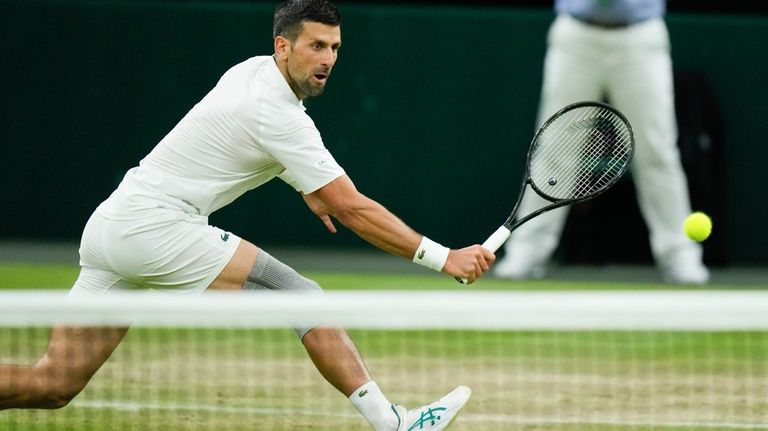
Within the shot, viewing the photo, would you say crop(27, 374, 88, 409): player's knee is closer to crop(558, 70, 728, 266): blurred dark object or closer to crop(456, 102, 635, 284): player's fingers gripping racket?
crop(456, 102, 635, 284): player's fingers gripping racket

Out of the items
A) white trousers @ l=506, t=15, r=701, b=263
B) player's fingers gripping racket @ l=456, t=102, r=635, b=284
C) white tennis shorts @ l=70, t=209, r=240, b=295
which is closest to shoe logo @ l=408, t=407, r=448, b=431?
white tennis shorts @ l=70, t=209, r=240, b=295

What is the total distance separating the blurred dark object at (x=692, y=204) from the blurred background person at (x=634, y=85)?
53 centimetres

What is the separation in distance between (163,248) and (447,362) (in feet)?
7.35

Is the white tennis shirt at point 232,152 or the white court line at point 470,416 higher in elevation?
the white tennis shirt at point 232,152

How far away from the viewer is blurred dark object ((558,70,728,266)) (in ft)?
30.5

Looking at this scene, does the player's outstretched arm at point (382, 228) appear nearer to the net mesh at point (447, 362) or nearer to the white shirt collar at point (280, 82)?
the net mesh at point (447, 362)

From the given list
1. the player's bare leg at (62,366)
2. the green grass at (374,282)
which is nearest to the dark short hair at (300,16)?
the player's bare leg at (62,366)

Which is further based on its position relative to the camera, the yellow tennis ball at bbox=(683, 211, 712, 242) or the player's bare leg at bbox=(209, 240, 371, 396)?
the yellow tennis ball at bbox=(683, 211, 712, 242)

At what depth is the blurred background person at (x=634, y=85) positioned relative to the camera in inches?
336

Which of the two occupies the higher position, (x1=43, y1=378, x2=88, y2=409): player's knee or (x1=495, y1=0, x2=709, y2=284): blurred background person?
(x1=43, y1=378, x2=88, y2=409): player's knee

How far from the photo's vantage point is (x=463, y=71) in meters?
9.66

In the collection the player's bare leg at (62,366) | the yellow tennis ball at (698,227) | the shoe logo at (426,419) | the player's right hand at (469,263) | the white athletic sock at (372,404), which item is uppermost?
the player's right hand at (469,263)

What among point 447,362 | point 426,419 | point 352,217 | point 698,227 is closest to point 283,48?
point 352,217

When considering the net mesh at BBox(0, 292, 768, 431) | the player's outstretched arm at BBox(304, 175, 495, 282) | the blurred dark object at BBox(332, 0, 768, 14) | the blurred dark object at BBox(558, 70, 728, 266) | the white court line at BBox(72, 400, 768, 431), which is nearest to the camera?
the net mesh at BBox(0, 292, 768, 431)
